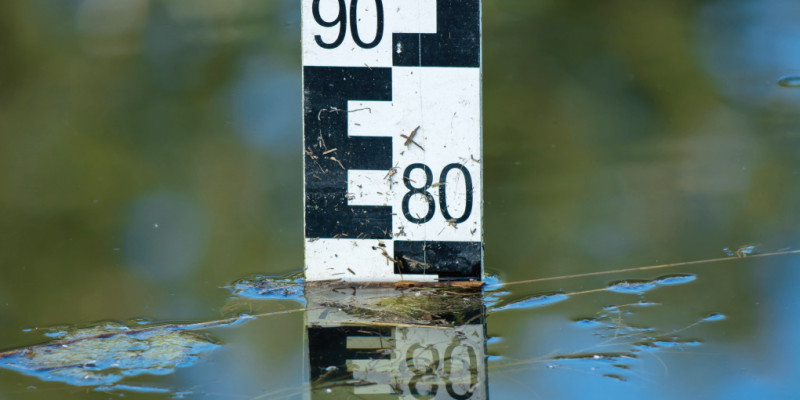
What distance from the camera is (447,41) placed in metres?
1.75

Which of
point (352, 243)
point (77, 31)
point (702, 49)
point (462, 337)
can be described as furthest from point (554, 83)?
point (77, 31)

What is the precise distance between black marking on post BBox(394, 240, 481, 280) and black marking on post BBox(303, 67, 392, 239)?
5cm

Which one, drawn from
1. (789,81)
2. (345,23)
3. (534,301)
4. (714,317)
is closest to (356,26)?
(345,23)

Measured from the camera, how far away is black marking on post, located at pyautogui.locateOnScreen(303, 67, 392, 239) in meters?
1.76

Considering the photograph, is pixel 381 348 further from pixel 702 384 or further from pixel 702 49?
pixel 702 49

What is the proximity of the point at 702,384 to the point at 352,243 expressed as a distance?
2.53 ft

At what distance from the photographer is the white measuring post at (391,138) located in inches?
68.8

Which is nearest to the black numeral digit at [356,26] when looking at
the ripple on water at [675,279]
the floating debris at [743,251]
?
the ripple on water at [675,279]

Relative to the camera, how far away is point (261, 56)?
2.95m

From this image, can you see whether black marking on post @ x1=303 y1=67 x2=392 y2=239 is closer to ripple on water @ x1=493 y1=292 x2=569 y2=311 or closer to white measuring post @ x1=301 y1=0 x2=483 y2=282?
white measuring post @ x1=301 y1=0 x2=483 y2=282

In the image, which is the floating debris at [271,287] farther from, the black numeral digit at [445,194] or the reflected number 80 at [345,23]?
the reflected number 80 at [345,23]

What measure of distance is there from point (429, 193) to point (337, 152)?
210 mm

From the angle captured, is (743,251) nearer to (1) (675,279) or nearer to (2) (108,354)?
(1) (675,279)

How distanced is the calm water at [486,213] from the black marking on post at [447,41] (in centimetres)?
43
